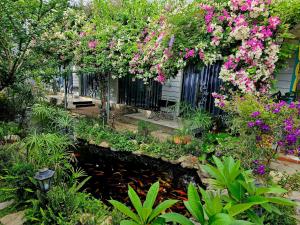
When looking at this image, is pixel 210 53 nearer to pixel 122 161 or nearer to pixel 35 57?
pixel 122 161

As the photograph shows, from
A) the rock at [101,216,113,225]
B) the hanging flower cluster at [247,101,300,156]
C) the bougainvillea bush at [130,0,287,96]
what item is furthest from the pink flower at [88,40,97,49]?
the rock at [101,216,113,225]

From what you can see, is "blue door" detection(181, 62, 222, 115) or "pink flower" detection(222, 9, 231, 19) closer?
"pink flower" detection(222, 9, 231, 19)

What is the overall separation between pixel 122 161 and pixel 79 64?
428 cm

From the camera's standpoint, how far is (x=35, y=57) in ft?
18.1

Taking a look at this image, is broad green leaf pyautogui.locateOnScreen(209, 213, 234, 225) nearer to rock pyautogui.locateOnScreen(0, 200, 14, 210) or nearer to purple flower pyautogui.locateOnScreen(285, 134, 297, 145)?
purple flower pyautogui.locateOnScreen(285, 134, 297, 145)

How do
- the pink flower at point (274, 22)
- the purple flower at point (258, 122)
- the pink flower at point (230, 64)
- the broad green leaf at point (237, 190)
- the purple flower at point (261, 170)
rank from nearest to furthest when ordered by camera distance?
1. the broad green leaf at point (237, 190)
2. the purple flower at point (258, 122)
3. the purple flower at point (261, 170)
4. the pink flower at point (274, 22)
5. the pink flower at point (230, 64)

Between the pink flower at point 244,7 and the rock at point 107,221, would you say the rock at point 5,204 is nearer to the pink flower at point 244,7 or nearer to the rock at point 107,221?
the rock at point 107,221

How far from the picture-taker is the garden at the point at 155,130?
272 cm

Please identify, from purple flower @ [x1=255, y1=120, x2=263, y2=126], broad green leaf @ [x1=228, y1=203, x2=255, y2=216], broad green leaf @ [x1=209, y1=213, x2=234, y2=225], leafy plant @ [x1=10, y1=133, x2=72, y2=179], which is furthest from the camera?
leafy plant @ [x1=10, y1=133, x2=72, y2=179]

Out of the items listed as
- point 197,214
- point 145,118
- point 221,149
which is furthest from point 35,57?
point 197,214

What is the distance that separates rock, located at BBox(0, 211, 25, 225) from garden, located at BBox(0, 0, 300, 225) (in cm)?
2

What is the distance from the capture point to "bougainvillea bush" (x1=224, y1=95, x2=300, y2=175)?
3.33m

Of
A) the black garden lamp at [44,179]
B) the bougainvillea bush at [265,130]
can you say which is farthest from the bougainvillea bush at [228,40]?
the black garden lamp at [44,179]

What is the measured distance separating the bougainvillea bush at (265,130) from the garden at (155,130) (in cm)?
2
